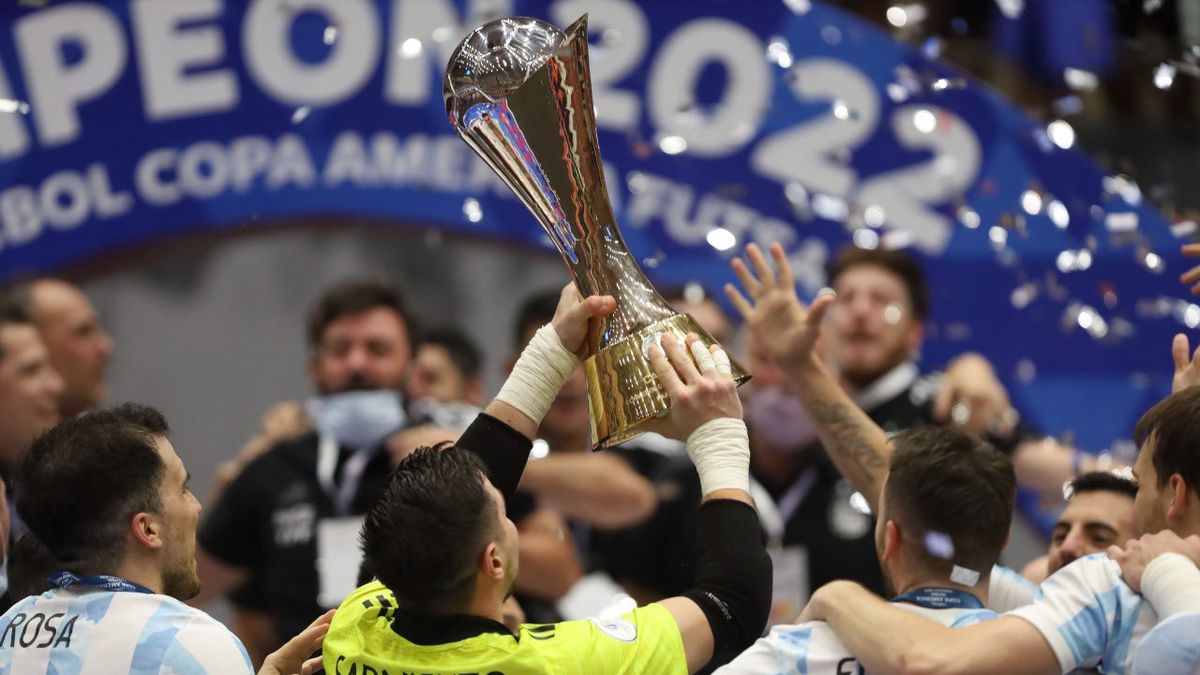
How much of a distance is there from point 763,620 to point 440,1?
17.8ft

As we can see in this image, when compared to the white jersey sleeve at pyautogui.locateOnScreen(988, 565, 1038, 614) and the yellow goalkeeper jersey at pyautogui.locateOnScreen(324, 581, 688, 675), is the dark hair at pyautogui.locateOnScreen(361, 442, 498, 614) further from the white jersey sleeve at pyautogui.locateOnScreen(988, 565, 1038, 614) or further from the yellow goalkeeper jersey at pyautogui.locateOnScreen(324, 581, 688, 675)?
the white jersey sleeve at pyautogui.locateOnScreen(988, 565, 1038, 614)

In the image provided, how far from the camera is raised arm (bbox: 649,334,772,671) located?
296cm

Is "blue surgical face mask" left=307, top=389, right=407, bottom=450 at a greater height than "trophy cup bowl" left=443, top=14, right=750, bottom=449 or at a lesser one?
lesser

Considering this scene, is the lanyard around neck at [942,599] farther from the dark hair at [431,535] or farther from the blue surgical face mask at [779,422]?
the blue surgical face mask at [779,422]

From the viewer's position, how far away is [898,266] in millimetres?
6648

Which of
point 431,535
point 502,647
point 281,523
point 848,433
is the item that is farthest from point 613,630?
point 281,523

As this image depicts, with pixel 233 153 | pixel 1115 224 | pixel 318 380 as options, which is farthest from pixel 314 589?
pixel 1115 224

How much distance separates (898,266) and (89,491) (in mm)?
4395

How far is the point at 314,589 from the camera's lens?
6191mm

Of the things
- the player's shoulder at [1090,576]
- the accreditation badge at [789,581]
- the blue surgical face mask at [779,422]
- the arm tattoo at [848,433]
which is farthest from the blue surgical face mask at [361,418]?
the player's shoulder at [1090,576]

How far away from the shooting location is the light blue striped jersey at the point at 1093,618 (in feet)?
10.0

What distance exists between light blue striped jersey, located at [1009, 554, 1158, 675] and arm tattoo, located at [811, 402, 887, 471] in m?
0.94

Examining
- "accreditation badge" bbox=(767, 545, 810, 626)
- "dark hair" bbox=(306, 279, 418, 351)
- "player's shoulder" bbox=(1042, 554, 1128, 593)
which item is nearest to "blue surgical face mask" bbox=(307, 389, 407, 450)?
"dark hair" bbox=(306, 279, 418, 351)

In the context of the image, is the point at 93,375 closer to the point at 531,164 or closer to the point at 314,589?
the point at 314,589
